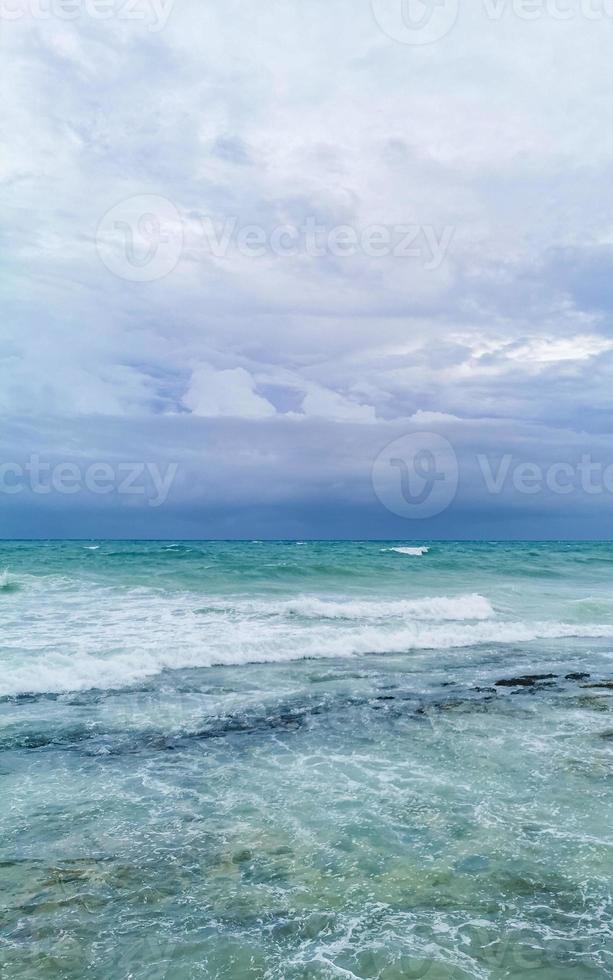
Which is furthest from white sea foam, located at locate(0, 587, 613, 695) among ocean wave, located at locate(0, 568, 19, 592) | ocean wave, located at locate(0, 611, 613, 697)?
ocean wave, located at locate(0, 568, 19, 592)

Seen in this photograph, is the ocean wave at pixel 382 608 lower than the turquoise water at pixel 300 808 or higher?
lower

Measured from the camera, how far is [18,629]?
19734mm

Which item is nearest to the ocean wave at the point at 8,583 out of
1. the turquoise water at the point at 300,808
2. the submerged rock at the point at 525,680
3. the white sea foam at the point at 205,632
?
the white sea foam at the point at 205,632

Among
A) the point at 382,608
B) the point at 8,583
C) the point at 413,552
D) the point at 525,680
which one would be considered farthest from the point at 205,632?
the point at 413,552

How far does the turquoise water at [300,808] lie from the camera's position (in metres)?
5.29

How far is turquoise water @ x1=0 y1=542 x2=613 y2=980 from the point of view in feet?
17.4

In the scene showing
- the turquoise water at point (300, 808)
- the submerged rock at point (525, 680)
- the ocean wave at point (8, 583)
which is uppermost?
the turquoise water at point (300, 808)

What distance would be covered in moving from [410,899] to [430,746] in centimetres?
448

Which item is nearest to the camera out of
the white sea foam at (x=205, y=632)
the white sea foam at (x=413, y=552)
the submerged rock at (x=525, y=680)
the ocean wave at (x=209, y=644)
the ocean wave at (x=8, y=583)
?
the submerged rock at (x=525, y=680)

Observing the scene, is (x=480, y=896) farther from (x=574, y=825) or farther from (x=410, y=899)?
(x=574, y=825)

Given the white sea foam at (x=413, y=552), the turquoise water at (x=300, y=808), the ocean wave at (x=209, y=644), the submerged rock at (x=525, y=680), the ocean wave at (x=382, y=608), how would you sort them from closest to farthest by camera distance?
the turquoise water at (x=300, y=808), the submerged rock at (x=525, y=680), the ocean wave at (x=209, y=644), the ocean wave at (x=382, y=608), the white sea foam at (x=413, y=552)

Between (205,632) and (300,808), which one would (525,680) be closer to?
(300,808)

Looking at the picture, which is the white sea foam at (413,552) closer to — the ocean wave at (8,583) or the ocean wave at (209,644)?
the ocean wave at (209,644)

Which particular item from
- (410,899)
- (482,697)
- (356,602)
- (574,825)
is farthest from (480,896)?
(356,602)
